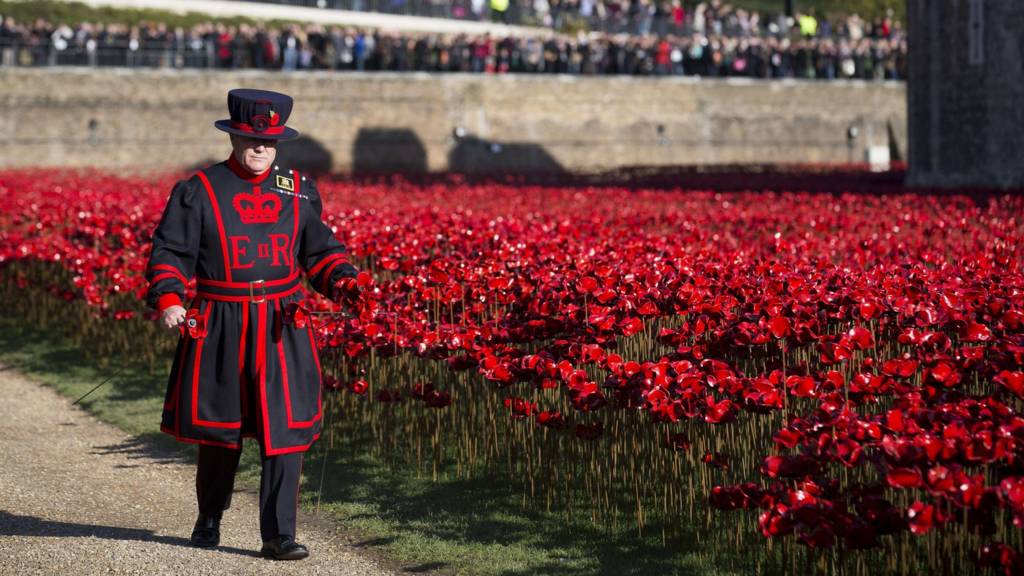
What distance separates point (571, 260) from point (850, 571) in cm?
412

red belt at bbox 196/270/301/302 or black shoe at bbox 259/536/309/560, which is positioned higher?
red belt at bbox 196/270/301/302

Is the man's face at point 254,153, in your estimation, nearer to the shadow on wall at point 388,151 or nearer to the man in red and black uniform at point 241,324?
the man in red and black uniform at point 241,324

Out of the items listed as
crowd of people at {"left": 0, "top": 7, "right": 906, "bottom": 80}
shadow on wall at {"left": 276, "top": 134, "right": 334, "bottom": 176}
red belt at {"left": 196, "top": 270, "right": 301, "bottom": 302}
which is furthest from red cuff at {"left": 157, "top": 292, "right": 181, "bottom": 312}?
crowd of people at {"left": 0, "top": 7, "right": 906, "bottom": 80}

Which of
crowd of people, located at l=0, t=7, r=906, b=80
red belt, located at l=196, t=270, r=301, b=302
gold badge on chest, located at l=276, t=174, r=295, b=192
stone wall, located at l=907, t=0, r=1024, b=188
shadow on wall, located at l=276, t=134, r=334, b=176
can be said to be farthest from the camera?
shadow on wall, located at l=276, t=134, r=334, b=176

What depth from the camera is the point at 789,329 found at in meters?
7.18

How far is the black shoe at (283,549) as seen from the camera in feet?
21.9

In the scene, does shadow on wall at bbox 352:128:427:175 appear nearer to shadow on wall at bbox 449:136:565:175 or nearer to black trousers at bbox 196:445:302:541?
shadow on wall at bbox 449:136:565:175

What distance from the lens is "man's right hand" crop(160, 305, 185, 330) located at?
6500 millimetres

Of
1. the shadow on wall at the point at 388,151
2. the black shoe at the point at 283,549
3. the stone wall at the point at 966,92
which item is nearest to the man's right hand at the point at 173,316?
the black shoe at the point at 283,549

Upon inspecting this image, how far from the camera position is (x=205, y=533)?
272 inches

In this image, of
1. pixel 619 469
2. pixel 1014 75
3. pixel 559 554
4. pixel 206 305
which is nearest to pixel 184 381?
pixel 206 305

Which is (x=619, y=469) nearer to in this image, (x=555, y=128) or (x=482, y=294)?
(x=482, y=294)

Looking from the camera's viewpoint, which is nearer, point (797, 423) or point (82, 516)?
point (797, 423)

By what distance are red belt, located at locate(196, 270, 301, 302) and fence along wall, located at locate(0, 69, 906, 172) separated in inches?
1420
